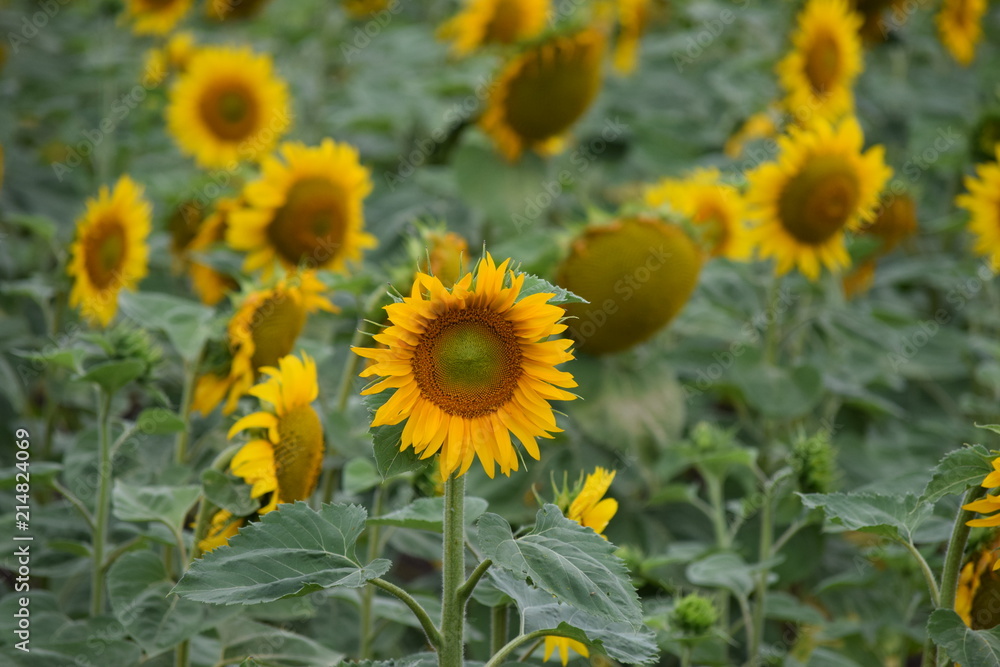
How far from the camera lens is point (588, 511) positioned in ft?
3.66

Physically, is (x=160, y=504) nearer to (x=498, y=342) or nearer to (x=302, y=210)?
(x=498, y=342)

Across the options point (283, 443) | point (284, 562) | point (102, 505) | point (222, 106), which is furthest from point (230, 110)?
point (284, 562)

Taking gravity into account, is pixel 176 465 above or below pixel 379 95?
below

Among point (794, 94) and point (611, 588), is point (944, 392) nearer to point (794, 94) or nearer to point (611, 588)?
point (794, 94)

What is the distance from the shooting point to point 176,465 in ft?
4.82

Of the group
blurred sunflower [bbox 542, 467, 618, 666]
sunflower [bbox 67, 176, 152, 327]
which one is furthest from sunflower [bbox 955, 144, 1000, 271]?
sunflower [bbox 67, 176, 152, 327]

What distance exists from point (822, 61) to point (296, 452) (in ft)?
6.14

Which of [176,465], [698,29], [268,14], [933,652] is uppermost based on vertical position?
[268,14]

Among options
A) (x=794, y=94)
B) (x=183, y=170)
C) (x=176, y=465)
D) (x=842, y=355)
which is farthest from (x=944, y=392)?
(x=183, y=170)

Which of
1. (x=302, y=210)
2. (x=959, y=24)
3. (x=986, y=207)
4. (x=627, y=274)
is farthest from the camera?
(x=959, y=24)

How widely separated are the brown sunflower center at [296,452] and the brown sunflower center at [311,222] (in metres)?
0.73

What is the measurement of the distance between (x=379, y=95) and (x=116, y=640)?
1797 millimetres

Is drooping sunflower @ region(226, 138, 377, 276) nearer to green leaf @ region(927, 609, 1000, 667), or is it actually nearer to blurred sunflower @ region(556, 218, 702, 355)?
blurred sunflower @ region(556, 218, 702, 355)

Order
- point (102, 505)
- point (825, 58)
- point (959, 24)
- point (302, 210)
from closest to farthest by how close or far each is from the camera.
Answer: point (102, 505) < point (302, 210) < point (825, 58) < point (959, 24)
